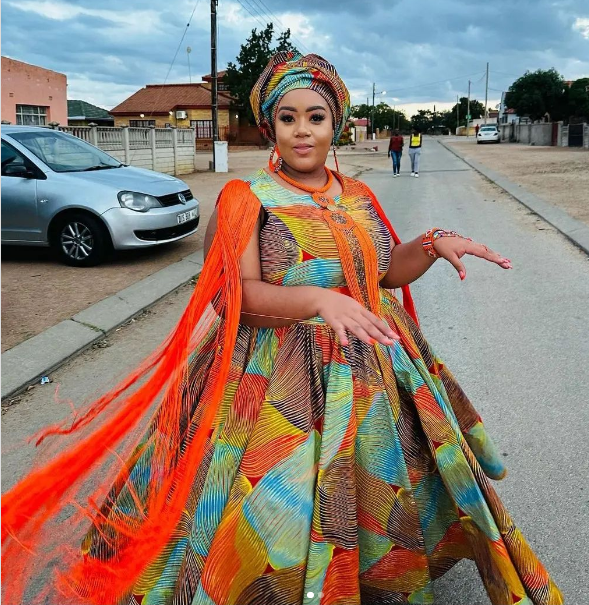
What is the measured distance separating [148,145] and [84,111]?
3373 centimetres

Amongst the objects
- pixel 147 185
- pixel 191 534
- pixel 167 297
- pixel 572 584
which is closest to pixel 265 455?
pixel 191 534

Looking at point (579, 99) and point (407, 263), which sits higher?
point (579, 99)

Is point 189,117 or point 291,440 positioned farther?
point 189,117

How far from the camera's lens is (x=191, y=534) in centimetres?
184

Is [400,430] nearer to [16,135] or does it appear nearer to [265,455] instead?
[265,455]

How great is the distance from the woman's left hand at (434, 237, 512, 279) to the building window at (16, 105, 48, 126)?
27.0m

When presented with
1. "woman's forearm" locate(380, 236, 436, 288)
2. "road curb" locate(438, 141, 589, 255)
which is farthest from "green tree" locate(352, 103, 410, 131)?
"woman's forearm" locate(380, 236, 436, 288)

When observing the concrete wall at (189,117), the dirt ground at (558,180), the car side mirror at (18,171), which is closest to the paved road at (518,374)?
the car side mirror at (18,171)

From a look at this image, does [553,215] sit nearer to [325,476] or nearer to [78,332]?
[78,332]

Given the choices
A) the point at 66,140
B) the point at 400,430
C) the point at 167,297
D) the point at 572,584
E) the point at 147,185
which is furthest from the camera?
the point at 66,140

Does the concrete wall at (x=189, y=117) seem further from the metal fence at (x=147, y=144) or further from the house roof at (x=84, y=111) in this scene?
the metal fence at (x=147, y=144)

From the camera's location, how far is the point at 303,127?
1.99m

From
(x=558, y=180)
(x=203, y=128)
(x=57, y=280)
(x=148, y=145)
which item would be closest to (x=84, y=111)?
(x=203, y=128)

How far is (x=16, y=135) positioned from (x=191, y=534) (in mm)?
7416
